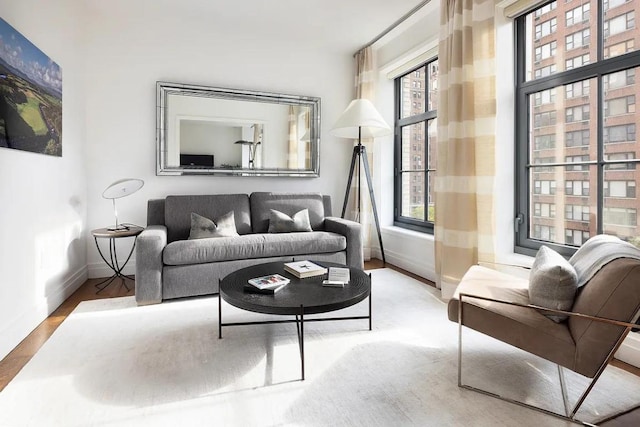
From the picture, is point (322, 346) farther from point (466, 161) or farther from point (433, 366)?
point (466, 161)

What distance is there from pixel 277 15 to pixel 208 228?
2.29 m

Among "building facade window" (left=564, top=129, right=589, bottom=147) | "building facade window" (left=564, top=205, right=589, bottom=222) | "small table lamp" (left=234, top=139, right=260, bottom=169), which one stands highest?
"small table lamp" (left=234, top=139, right=260, bottom=169)

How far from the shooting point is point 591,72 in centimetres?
227

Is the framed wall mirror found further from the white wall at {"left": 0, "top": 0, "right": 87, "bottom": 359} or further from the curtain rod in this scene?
the curtain rod

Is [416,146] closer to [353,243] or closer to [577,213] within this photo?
[353,243]

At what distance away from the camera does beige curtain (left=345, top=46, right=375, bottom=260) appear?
440 cm

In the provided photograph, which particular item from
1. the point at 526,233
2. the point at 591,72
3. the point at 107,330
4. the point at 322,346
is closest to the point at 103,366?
the point at 107,330

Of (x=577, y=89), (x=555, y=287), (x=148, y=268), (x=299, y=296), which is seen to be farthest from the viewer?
(x=148, y=268)

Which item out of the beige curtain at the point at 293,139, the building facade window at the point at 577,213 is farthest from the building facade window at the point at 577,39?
the beige curtain at the point at 293,139

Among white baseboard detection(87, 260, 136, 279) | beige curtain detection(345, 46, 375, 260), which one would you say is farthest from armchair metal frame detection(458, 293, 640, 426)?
white baseboard detection(87, 260, 136, 279)

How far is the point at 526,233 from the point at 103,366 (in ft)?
9.81

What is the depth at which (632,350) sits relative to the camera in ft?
6.35

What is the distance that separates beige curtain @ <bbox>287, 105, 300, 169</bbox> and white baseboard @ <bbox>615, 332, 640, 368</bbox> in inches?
134

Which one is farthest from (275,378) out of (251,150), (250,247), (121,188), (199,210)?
(251,150)
